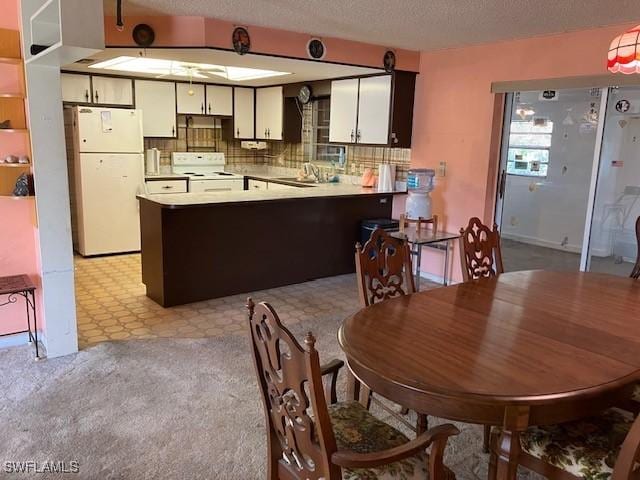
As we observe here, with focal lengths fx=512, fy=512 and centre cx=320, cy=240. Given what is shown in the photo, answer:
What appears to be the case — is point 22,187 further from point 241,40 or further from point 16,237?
point 241,40

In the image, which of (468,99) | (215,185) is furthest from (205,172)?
(468,99)

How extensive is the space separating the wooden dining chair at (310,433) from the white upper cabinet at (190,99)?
5.73 metres

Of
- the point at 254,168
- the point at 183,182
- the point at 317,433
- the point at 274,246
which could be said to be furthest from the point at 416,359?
the point at 254,168

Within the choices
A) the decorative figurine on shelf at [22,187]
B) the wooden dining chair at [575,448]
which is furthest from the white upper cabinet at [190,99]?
the wooden dining chair at [575,448]

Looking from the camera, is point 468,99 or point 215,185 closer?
point 468,99

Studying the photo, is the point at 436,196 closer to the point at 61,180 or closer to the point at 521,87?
the point at 521,87

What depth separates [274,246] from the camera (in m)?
4.87

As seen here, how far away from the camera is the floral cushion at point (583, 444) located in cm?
162

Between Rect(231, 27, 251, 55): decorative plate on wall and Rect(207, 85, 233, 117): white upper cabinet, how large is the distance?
3.01m

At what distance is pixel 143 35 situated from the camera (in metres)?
3.81

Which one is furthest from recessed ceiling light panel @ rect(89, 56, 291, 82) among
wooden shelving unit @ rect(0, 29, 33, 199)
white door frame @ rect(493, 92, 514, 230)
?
white door frame @ rect(493, 92, 514, 230)

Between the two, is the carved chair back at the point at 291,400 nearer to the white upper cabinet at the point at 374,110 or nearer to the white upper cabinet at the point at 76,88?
the white upper cabinet at the point at 374,110
